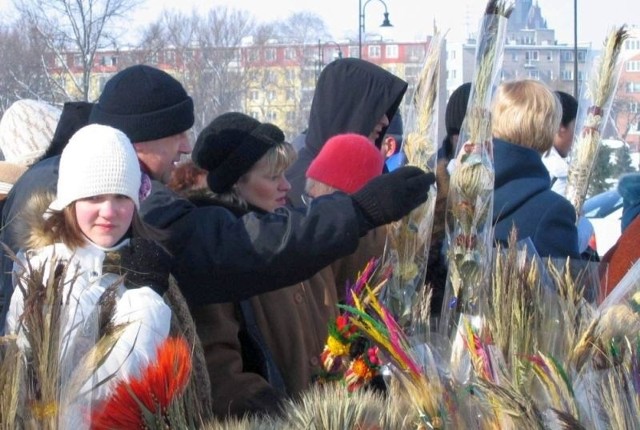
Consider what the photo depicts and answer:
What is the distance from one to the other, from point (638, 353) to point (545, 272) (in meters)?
→ 0.62

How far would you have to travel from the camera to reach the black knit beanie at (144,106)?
3.08m

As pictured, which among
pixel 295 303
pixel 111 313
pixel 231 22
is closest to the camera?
pixel 111 313

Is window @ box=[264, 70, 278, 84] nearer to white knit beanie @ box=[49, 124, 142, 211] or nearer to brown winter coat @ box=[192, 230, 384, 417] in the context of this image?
brown winter coat @ box=[192, 230, 384, 417]

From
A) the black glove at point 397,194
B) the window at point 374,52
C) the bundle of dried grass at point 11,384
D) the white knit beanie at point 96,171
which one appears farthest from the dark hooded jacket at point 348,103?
the window at point 374,52

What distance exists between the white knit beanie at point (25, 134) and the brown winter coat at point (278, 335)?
124 centimetres

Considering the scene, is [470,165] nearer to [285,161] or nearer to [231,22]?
[285,161]

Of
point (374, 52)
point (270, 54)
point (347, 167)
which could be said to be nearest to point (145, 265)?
point (347, 167)

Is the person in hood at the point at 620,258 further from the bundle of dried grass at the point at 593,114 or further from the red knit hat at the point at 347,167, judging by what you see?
the red knit hat at the point at 347,167

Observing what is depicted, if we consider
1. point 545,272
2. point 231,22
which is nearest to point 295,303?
point 545,272

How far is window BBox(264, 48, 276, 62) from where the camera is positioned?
150 feet

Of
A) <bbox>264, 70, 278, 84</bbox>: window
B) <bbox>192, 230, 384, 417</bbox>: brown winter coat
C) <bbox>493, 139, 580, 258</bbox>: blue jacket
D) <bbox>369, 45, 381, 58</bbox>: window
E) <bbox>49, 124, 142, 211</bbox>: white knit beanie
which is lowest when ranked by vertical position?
<bbox>264, 70, 278, 84</bbox>: window

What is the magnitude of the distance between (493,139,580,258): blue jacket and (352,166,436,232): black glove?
0.86m

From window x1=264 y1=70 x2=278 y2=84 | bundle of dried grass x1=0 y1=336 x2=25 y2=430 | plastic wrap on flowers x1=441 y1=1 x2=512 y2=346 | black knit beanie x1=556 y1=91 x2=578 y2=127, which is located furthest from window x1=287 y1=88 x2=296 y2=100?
bundle of dried grass x1=0 y1=336 x2=25 y2=430

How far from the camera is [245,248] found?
279 cm
